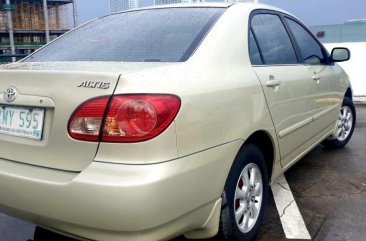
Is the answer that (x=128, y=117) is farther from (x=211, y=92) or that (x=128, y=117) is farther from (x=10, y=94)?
(x=10, y=94)

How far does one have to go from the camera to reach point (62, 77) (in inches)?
78.3

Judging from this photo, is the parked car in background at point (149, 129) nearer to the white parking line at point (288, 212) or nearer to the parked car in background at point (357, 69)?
the white parking line at point (288, 212)

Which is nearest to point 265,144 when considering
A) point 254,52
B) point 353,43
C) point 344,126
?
point 254,52

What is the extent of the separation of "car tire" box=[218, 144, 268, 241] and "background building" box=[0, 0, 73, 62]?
41.5m

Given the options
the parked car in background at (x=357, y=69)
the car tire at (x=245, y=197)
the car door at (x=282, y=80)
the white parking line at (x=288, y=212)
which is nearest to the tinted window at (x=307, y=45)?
the car door at (x=282, y=80)

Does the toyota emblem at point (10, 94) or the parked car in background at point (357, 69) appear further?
the parked car in background at point (357, 69)

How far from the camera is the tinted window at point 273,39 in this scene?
288 centimetres

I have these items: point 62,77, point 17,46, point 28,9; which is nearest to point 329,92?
point 62,77

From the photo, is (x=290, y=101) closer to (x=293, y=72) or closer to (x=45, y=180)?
(x=293, y=72)

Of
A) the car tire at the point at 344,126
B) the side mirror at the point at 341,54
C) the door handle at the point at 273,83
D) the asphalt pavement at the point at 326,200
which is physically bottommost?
the asphalt pavement at the point at 326,200

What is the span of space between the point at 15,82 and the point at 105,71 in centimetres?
52

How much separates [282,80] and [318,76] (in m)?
0.91

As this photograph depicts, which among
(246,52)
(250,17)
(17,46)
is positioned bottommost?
(17,46)

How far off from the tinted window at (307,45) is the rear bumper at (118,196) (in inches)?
73.1
